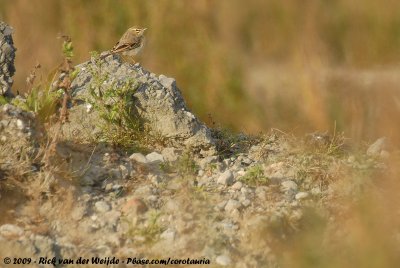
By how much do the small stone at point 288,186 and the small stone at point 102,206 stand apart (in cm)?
88

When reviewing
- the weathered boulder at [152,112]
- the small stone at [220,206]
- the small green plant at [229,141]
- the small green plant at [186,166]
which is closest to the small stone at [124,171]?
the small green plant at [186,166]

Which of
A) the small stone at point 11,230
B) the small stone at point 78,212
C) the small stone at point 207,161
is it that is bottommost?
the small stone at point 11,230

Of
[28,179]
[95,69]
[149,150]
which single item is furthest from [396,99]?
[28,179]

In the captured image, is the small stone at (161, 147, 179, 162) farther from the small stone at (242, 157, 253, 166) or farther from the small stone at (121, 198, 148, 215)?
the small stone at (121, 198, 148, 215)

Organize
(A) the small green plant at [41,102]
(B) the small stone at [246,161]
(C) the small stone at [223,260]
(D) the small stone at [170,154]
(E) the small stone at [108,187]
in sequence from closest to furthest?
(C) the small stone at [223,260]
(E) the small stone at [108,187]
(A) the small green plant at [41,102]
(D) the small stone at [170,154]
(B) the small stone at [246,161]

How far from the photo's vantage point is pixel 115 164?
14.9ft

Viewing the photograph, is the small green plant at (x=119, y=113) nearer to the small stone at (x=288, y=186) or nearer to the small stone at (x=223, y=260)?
the small stone at (x=288, y=186)

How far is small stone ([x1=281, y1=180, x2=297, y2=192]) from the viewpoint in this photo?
14.8 feet

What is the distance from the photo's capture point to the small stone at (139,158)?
4645mm

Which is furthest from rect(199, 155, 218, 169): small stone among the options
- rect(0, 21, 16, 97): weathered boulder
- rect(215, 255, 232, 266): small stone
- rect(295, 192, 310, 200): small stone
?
rect(0, 21, 16, 97): weathered boulder

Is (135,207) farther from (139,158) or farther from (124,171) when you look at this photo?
(139,158)

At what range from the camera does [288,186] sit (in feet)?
14.9

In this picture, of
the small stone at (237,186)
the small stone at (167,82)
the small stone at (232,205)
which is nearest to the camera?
the small stone at (232,205)

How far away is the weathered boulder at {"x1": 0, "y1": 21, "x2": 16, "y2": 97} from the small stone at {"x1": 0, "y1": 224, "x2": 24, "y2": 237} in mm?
1169
